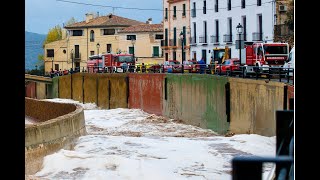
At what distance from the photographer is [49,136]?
1809cm

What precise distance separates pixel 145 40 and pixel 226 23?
27237 millimetres

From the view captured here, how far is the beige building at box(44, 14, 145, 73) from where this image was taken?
7725 centimetres

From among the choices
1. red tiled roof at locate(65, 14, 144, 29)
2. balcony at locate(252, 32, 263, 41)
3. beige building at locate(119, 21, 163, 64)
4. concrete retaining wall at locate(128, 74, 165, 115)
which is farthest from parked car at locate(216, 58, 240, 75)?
red tiled roof at locate(65, 14, 144, 29)

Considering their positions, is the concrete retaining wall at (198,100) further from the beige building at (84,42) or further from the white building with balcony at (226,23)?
the beige building at (84,42)

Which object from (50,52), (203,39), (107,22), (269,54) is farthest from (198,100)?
(50,52)

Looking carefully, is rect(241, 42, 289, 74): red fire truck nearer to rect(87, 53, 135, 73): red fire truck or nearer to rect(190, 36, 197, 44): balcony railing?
rect(190, 36, 197, 44): balcony railing

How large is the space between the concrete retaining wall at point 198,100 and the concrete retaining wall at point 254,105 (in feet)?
3.66

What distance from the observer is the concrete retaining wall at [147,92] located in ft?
137

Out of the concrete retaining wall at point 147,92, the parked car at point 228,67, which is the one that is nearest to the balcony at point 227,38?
the concrete retaining wall at point 147,92

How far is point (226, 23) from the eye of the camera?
4588 centimetres

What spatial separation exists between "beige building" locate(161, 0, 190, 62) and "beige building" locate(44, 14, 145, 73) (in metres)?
17.5
